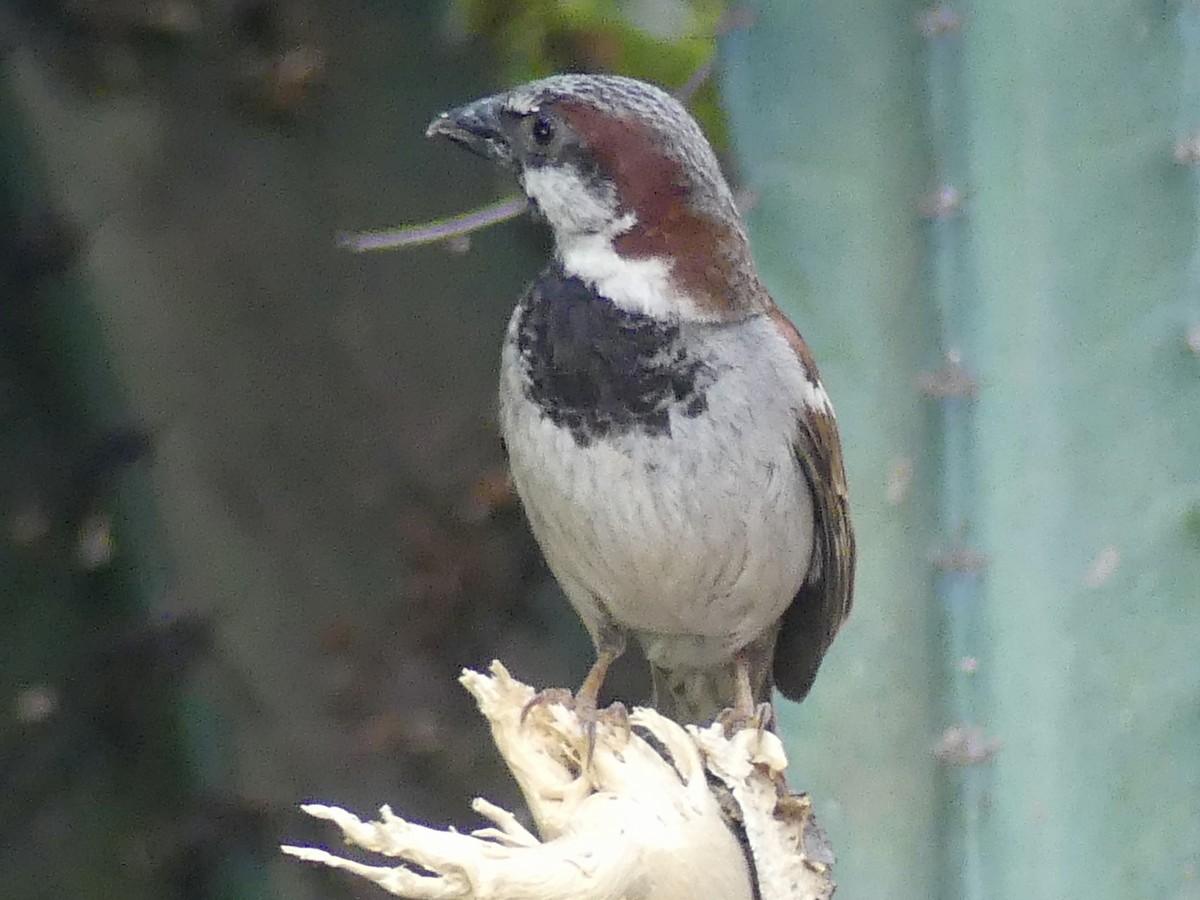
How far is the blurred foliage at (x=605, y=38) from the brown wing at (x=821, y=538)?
719 mm

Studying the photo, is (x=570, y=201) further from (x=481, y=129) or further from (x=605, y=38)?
(x=605, y=38)

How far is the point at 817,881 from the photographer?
182cm

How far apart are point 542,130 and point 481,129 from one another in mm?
95

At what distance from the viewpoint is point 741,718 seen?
Result: 92.5 inches

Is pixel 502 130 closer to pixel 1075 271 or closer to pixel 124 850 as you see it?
pixel 1075 271

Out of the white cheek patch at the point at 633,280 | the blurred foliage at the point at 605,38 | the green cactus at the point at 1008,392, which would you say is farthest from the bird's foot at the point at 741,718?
the blurred foliage at the point at 605,38

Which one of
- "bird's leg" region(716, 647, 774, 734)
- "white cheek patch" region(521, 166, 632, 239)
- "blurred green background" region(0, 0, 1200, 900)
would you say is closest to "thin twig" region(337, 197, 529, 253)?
"white cheek patch" region(521, 166, 632, 239)

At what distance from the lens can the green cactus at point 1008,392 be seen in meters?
1.95

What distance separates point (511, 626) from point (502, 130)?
113 centimetres

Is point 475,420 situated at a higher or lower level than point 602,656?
higher

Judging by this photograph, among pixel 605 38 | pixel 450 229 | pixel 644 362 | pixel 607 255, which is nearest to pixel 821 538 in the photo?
pixel 644 362

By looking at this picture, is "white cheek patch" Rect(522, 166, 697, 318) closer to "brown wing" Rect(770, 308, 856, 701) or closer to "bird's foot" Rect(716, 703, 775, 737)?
"brown wing" Rect(770, 308, 856, 701)

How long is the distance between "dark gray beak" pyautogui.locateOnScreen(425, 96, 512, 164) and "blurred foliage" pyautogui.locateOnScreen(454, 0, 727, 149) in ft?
1.93

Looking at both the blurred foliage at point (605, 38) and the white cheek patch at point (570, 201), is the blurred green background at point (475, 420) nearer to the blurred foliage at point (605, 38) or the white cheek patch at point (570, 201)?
the blurred foliage at point (605, 38)
